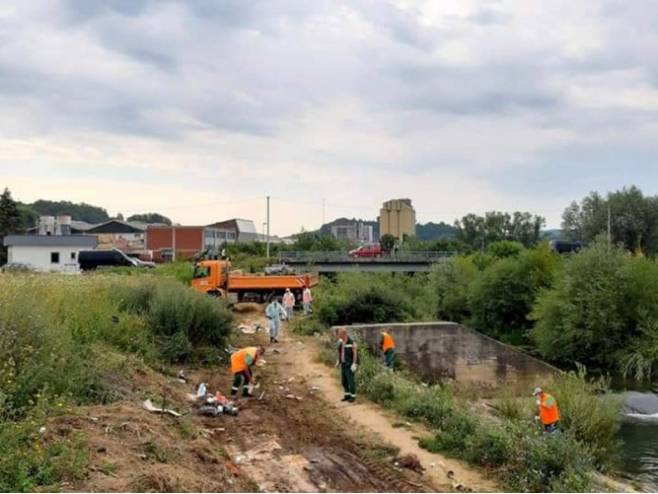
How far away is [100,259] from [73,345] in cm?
4470

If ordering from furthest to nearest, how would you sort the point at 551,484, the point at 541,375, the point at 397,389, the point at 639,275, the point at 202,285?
1. the point at 639,275
2. the point at 202,285
3. the point at 541,375
4. the point at 397,389
5. the point at 551,484

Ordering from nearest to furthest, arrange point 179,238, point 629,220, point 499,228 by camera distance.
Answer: point 629,220
point 179,238
point 499,228

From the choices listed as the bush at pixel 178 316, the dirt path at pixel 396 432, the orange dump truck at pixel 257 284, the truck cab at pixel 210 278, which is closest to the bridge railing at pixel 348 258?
the orange dump truck at pixel 257 284

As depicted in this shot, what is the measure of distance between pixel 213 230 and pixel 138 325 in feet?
267

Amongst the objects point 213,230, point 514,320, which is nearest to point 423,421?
point 514,320

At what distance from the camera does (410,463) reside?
36.8 ft

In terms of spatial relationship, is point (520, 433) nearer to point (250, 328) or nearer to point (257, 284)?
point (250, 328)

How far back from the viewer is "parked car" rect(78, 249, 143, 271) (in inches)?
2135

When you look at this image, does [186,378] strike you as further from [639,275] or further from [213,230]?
[213,230]

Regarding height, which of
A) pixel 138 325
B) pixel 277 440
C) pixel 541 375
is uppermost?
pixel 138 325

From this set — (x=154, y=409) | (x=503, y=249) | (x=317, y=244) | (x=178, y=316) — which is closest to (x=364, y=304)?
(x=178, y=316)

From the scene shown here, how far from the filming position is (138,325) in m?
17.5

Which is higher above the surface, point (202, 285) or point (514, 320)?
point (202, 285)

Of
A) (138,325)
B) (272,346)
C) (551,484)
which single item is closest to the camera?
(551,484)
